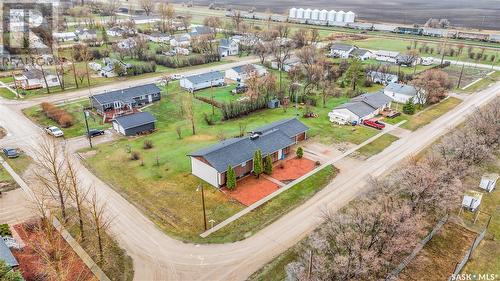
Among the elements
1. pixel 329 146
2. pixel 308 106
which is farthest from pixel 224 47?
pixel 329 146

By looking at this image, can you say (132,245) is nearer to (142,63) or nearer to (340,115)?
(340,115)

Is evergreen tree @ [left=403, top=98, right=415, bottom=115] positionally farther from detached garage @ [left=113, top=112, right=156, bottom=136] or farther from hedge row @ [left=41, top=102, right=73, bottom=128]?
hedge row @ [left=41, top=102, right=73, bottom=128]

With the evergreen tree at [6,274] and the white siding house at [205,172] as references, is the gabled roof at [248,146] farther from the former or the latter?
the evergreen tree at [6,274]

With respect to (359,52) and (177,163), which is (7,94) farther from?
(359,52)

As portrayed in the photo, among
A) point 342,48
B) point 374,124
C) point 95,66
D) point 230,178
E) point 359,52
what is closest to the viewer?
point 230,178

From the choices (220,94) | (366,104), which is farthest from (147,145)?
(366,104)

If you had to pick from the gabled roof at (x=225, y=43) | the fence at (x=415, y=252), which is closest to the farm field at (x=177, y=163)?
the fence at (x=415, y=252)
